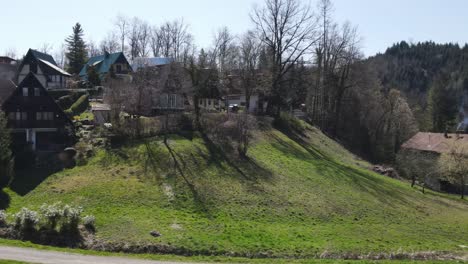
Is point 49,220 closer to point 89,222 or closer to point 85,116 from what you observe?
point 89,222

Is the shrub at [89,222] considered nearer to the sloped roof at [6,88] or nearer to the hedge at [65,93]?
the sloped roof at [6,88]

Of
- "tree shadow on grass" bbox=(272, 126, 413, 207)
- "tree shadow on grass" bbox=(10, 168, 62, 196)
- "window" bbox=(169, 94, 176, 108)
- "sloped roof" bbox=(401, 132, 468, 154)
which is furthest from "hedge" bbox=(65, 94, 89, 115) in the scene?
"sloped roof" bbox=(401, 132, 468, 154)

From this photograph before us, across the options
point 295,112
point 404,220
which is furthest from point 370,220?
point 295,112

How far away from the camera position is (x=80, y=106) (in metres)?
51.1

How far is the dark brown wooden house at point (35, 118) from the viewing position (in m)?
38.1

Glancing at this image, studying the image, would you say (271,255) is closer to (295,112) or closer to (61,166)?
(61,166)

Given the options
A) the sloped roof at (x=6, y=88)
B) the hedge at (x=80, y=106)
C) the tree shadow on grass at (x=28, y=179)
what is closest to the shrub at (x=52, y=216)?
the tree shadow on grass at (x=28, y=179)

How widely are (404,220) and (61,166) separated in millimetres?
28818

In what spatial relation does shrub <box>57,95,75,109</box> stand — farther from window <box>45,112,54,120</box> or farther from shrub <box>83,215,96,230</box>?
shrub <box>83,215,96,230</box>

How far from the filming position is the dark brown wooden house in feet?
125

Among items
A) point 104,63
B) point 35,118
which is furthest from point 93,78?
point 35,118

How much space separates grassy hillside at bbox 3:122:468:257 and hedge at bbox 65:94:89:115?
598 inches

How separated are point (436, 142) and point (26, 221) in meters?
54.0

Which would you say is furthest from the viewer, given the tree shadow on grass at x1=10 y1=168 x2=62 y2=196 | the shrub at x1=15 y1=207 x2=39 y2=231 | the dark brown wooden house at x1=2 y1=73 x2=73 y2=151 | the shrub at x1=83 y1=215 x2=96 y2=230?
the dark brown wooden house at x1=2 y1=73 x2=73 y2=151
